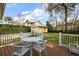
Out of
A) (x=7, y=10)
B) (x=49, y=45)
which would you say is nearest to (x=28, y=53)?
(x=49, y=45)

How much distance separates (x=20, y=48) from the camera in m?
2.25

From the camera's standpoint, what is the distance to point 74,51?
225 cm

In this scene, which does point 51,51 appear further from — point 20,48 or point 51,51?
point 20,48

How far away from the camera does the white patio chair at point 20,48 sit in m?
2.25

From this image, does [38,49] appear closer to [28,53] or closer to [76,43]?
[28,53]

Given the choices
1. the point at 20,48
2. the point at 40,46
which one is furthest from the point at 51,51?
the point at 20,48

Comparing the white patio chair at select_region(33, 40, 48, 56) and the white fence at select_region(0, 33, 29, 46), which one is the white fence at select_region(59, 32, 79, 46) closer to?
the white patio chair at select_region(33, 40, 48, 56)

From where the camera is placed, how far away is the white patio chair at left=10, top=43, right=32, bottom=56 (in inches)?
88.7

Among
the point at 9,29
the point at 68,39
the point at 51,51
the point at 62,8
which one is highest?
the point at 62,8

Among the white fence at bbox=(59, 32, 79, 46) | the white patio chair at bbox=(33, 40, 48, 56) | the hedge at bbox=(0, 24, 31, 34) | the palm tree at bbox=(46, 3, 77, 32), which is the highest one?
the palm tree at bbox=(46, 3, 77, 32)

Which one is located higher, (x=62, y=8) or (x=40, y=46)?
(x=62, y=8)

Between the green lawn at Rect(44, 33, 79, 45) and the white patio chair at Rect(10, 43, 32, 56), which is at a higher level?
the green lawn at Rect(44, 33, 79, 45)

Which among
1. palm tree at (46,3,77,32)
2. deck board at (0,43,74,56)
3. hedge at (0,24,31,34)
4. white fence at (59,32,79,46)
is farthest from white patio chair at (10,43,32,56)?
palm tree at (46,3,77,32)

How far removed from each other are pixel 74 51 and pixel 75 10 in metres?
0.52
